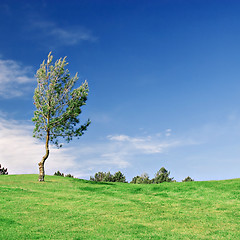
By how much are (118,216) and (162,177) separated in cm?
8781

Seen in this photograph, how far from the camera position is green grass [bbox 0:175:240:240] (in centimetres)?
1839

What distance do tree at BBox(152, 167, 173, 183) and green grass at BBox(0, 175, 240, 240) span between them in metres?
73.8

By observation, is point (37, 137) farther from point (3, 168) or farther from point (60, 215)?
point (3, 168)

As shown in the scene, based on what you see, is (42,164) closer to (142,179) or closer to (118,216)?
(118,216)

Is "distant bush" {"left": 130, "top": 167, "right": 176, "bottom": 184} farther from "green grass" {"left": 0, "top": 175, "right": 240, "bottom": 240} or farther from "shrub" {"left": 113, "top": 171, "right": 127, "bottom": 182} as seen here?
"green grass" {"left": 0, "top": 175, "right": 240, "bottom": 240}

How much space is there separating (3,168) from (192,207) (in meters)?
80.6

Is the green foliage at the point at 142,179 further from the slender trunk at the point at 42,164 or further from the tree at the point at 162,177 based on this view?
the slender trunk at the point at 42,164

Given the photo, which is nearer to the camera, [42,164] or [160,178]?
[42,164]


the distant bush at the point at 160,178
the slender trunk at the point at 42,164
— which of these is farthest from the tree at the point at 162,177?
the slender trunk at the point at 42,164

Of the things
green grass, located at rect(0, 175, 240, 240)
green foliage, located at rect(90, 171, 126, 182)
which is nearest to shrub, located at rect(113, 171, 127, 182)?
green foliage, located at rect(90, 171, 126, 182)

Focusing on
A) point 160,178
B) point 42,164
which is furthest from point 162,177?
point 42,164

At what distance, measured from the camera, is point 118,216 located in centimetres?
2270

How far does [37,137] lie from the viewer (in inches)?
2036

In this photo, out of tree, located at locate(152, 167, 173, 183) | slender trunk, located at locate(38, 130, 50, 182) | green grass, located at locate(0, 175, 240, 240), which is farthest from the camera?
tree, located at locate(152, 167, 173, 183)
